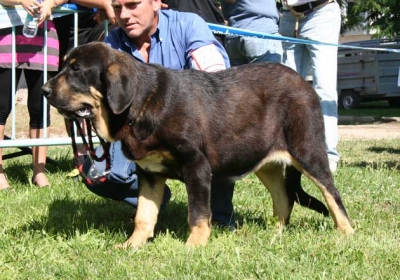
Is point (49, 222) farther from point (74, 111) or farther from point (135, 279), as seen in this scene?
point (135, 279)

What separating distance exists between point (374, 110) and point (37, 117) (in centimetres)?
1866

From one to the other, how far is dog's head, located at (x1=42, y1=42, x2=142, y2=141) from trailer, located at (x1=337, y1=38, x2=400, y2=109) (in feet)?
62.8

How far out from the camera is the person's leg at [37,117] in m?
7.06

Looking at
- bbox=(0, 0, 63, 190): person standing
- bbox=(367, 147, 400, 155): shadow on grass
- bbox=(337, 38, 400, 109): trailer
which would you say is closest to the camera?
bbox=(0, 0, 63, 190): person standing

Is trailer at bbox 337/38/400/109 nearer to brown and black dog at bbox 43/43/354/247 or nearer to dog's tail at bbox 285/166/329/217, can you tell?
dog's tail at bbox 285/166/329/217

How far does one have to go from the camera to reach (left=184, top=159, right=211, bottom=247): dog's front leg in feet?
14.7

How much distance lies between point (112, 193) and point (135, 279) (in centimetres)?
153

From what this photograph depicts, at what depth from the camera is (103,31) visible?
7523mm

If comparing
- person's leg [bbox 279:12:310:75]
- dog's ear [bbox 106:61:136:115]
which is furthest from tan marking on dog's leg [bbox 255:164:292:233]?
person's leg [bbox 279:12:310:75]

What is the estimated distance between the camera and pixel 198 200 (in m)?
4.54

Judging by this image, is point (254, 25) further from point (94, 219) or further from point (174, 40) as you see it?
point (94, 219)

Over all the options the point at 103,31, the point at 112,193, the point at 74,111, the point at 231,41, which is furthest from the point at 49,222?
the point at 231,41

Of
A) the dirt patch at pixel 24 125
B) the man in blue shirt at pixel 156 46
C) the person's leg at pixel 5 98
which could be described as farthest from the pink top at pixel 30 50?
the dirt patch at pixel 24 125

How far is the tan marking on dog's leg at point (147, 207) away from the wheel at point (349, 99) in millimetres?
21064
